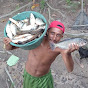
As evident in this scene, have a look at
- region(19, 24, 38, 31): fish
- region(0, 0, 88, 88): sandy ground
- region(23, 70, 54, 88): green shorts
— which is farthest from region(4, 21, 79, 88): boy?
region(0, 0, 88, 88): sandy ground

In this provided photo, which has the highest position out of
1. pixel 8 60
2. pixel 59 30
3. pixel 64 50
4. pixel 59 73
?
pixel 59 30

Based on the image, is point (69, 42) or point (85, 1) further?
point (85, 1)

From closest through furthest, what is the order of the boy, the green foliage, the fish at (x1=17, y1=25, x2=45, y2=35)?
the fish at (x1=17, y1=25, x2=45, y2=35) → the boy → the green foliage

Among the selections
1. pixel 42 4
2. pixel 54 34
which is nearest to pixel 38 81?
pixel 54 34

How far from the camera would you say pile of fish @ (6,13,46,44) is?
200 centimetres

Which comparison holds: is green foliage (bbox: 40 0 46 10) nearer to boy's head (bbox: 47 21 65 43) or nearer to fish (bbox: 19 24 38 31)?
boy's head (bbox: 47 21 65 43)

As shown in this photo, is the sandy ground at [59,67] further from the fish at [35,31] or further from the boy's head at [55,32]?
the fish at [35,31]

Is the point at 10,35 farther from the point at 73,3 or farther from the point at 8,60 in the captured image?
the point at 73,3

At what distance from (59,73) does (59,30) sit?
1.88m

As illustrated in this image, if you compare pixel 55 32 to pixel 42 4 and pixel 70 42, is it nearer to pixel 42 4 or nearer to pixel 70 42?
pixel 70 42

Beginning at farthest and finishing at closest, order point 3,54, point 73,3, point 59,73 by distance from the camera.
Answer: point 73,3 < point 3,54 < point 59,73

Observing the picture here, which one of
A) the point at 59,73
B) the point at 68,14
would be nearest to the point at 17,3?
the point at 68,14

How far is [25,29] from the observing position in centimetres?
211

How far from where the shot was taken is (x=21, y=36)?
6.73 feet
